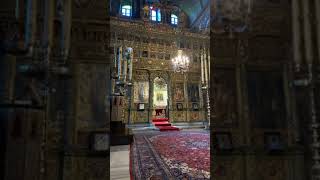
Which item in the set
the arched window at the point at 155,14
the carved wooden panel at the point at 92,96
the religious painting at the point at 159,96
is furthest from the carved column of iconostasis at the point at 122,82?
the arched window at the point at 155,14

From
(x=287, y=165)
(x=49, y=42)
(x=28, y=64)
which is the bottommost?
(x=287, y=165)

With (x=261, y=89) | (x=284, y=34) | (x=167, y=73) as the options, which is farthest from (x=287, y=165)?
(x=167, y=73)


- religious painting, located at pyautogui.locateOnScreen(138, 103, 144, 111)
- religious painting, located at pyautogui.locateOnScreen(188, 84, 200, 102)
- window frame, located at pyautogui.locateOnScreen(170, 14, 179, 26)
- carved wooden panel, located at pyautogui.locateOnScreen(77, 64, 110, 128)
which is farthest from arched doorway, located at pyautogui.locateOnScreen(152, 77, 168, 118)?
carved wooden panel, located at pyautogui.locateOnScreen(77, 64, 110, 128)

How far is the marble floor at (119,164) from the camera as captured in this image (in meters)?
3.86

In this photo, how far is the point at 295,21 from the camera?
268 cm

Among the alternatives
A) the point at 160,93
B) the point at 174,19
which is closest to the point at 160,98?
the point at 160,93

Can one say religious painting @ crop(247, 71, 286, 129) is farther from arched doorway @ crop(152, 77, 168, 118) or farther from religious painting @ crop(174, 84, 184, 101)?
religious painting @ crop(174, 84, 184, 101)

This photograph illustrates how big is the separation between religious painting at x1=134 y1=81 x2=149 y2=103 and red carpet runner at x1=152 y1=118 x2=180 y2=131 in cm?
160

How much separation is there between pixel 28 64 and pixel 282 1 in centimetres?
280

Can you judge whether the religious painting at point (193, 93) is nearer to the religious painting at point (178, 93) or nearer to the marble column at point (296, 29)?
the religious painting at point (178, 93)

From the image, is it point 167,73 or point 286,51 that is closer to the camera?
point 286,51

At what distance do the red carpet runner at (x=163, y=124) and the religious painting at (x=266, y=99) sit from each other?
492 inches

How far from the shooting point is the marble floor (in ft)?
12.7

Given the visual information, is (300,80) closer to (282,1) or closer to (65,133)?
(282,1)
